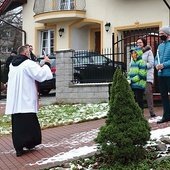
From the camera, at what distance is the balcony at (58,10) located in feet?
72.5

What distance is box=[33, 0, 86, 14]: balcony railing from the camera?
2233 centimetres

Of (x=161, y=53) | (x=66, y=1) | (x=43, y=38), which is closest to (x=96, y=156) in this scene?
(x=161, y=53)

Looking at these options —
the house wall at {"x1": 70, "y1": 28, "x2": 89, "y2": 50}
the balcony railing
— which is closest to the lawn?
the balcony railing

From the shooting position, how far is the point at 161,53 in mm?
7984

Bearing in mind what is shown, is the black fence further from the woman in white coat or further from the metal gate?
the woman in white coat

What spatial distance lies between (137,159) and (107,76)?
8.34 m

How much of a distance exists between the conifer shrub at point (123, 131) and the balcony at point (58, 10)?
1696 centimetres

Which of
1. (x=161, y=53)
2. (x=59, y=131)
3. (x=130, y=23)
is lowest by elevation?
(x=59, y=131)

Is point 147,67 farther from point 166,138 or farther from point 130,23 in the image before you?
point 130,23

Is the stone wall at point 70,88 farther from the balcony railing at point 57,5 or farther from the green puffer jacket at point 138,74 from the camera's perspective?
the balcony railing at point 57,5

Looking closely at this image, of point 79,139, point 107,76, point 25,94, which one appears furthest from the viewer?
point 107,76

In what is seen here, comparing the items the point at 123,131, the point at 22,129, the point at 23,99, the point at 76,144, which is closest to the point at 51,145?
the point at 76,144

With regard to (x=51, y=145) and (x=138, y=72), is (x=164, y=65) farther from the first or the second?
(x=51, y=145)

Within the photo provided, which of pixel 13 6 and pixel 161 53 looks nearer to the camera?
pixel 161 53
